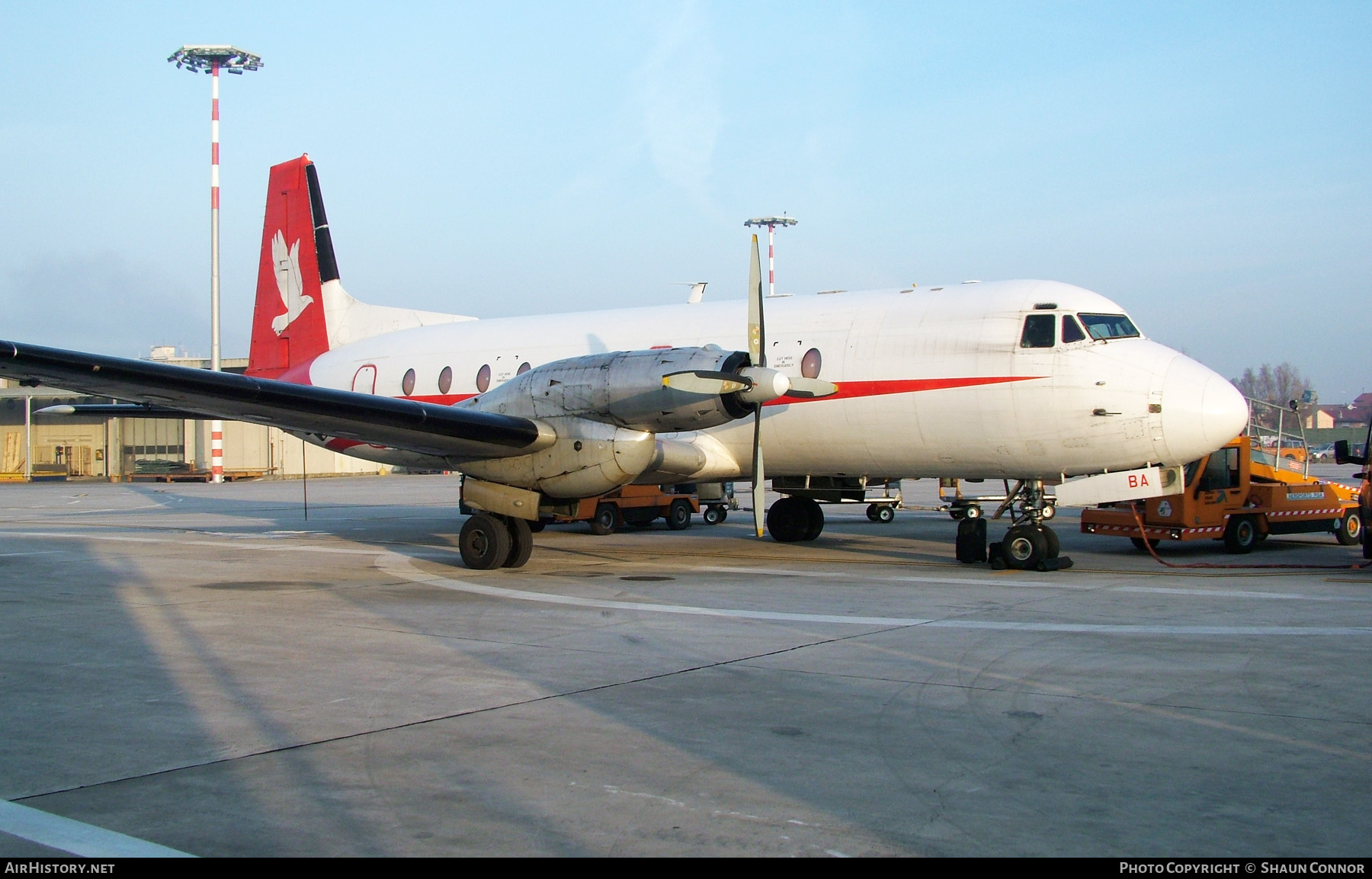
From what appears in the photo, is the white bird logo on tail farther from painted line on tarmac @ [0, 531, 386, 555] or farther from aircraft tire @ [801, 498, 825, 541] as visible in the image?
aircraft tire @ [801, 498, 825, 541]

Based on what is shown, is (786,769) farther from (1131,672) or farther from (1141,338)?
(1141,338)

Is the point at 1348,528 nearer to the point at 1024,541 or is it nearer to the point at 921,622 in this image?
the point at 1024,541

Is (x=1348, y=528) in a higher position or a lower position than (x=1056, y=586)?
higher

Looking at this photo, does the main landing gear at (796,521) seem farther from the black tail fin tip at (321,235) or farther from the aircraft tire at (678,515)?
the black tail fin tip at (321,235)

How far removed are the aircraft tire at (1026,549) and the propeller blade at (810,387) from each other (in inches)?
113

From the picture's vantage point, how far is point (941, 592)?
1083 centimetres

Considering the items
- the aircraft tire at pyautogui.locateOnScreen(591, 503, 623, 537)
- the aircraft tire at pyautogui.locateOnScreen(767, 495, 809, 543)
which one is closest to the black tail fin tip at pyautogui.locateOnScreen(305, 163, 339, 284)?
the aircraft tire at pyautogui.locateOnScreen(591, 503, 623, 537)

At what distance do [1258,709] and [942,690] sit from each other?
1703mm

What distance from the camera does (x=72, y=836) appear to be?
13.1 ft

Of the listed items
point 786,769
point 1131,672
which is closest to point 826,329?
point 1131,672

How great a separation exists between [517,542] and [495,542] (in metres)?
0.30

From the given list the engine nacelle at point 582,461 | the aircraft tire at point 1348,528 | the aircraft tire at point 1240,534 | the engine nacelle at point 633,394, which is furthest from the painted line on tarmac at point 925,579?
the aircraft tire at point 1348,528

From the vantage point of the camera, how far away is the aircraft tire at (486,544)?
44.0 ft

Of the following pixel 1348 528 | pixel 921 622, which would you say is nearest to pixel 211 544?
pixel 921 622
